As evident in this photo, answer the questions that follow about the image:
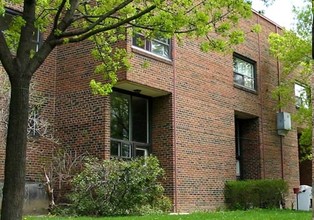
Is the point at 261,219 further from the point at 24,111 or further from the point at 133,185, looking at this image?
the point at 24,111

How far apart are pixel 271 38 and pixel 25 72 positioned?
51.9 ft

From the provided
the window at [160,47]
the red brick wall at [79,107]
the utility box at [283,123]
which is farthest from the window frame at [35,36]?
the utility box at [283,123]

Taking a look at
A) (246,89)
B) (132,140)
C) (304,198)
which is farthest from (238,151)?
(132,140)

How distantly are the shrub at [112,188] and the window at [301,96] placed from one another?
998 centimetres

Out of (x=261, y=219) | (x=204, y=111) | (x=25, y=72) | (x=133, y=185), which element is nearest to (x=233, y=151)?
(x=204, y=111)

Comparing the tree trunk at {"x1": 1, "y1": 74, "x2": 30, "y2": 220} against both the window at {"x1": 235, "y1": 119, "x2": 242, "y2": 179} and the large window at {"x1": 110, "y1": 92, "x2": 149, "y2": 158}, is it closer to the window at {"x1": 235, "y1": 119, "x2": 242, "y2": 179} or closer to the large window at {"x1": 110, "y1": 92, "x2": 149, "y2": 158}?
the large window at {"x1": 110, "y1": 92, "x2": 149, "y2": 158}

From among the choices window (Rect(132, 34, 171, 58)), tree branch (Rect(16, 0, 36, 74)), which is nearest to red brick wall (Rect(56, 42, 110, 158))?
window (Rect(132, 34, 171, 58))

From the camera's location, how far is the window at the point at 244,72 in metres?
22.6

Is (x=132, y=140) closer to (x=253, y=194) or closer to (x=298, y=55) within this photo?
(x=253, y=194)

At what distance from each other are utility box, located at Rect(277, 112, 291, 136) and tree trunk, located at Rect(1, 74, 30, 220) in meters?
17.6

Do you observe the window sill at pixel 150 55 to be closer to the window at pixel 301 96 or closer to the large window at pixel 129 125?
the large window at pixel 129 125

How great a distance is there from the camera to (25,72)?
7.93m

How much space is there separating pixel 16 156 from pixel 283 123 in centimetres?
1780

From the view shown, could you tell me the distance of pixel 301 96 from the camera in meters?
23.5
